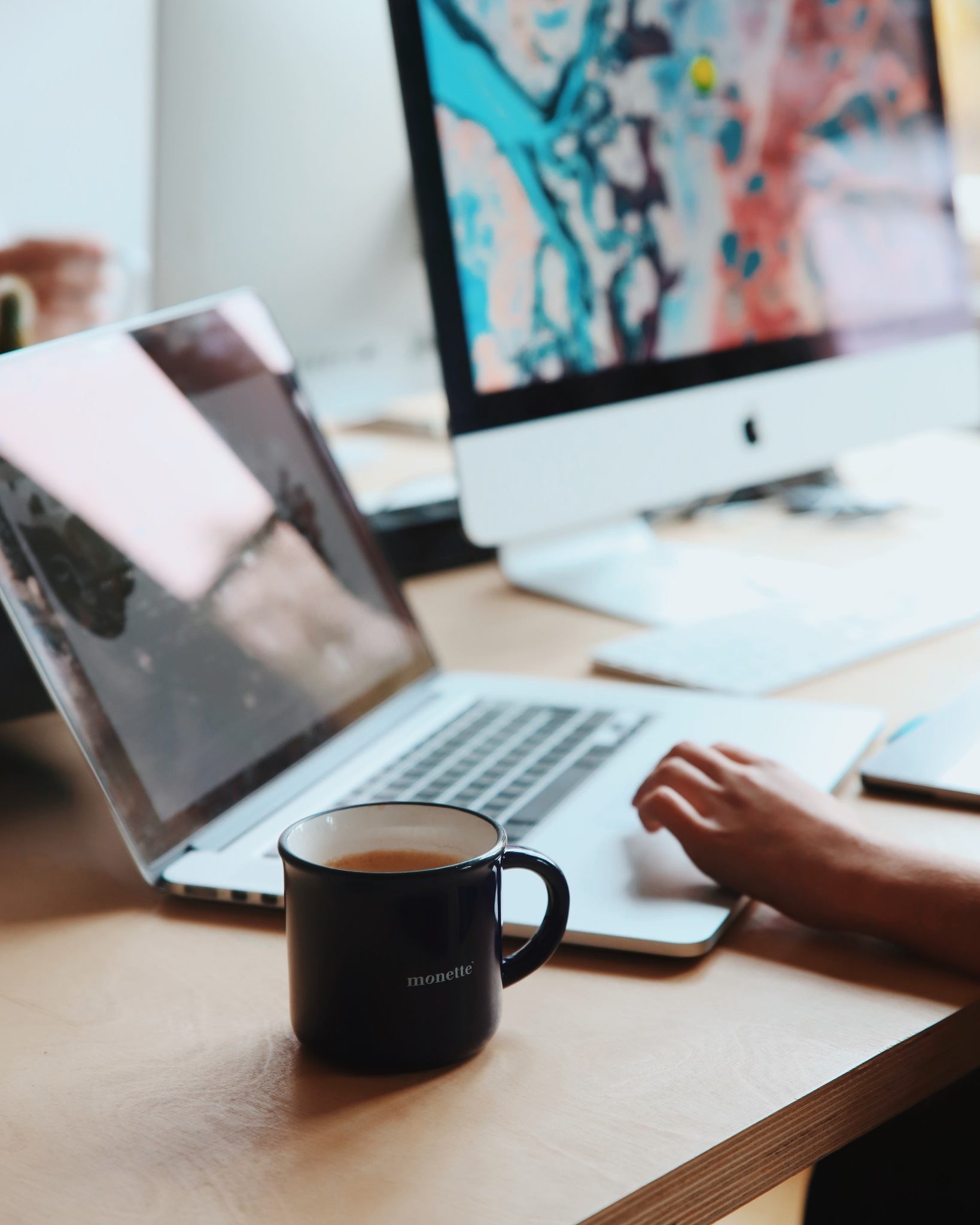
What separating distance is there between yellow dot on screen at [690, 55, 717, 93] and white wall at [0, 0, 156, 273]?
0.45 meters

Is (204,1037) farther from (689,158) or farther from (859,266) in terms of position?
(859,266)

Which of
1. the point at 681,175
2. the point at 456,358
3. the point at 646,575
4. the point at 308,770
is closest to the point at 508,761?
the point at 308,770

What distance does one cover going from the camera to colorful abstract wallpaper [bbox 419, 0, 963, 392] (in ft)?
3.41

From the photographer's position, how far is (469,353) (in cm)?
102

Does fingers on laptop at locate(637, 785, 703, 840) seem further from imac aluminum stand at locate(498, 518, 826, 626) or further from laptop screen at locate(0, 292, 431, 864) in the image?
imac aluminum stand at locate(498, 518, 826, 626)

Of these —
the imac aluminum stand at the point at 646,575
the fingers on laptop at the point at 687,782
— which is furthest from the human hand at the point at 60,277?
the fingers on laptop at the point at 687,782

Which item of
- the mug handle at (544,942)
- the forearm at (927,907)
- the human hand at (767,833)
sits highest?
the mug handle at (544,942)

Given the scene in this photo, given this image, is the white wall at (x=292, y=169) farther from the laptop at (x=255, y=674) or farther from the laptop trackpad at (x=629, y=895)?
the laptop trackpad at (x=629, y=895)

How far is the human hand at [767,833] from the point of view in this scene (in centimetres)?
61

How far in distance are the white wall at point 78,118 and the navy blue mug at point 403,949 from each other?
0.68 m

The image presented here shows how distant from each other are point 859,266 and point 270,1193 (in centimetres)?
106

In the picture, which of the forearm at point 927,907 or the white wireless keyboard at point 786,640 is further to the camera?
the white wireless keyboard at point 786,640

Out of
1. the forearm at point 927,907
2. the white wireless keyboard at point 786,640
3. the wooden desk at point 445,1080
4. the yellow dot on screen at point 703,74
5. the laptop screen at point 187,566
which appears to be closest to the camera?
the wooden desk at point 445,1080

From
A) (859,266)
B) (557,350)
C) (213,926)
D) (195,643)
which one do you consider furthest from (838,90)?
(213,926)
